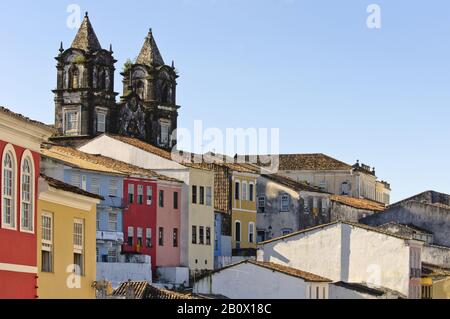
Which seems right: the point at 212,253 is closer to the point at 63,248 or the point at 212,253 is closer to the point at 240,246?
the point at 240,246

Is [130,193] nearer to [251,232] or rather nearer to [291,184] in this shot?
[251,232]

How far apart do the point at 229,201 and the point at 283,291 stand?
28.8 meters

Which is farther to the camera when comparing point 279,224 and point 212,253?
point 279,224

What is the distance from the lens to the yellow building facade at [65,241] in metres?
33.5

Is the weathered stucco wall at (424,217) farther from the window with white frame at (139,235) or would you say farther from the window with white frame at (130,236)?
the window with white frame at (130,236)

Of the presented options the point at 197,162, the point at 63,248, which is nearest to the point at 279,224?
the point at 197,162

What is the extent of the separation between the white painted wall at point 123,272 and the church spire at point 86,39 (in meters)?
30.5

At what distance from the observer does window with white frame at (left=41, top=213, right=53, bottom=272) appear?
3356 cm

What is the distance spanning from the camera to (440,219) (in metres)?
91.0

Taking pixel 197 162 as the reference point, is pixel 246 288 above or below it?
below

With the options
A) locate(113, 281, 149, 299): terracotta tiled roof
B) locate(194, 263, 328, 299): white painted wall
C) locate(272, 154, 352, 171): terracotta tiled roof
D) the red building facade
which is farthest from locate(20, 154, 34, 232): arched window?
locate(272, 154, 352, 171): terracotta tiled roof

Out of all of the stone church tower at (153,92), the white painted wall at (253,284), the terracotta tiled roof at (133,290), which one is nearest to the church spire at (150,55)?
the stone church tower at (153,92)
